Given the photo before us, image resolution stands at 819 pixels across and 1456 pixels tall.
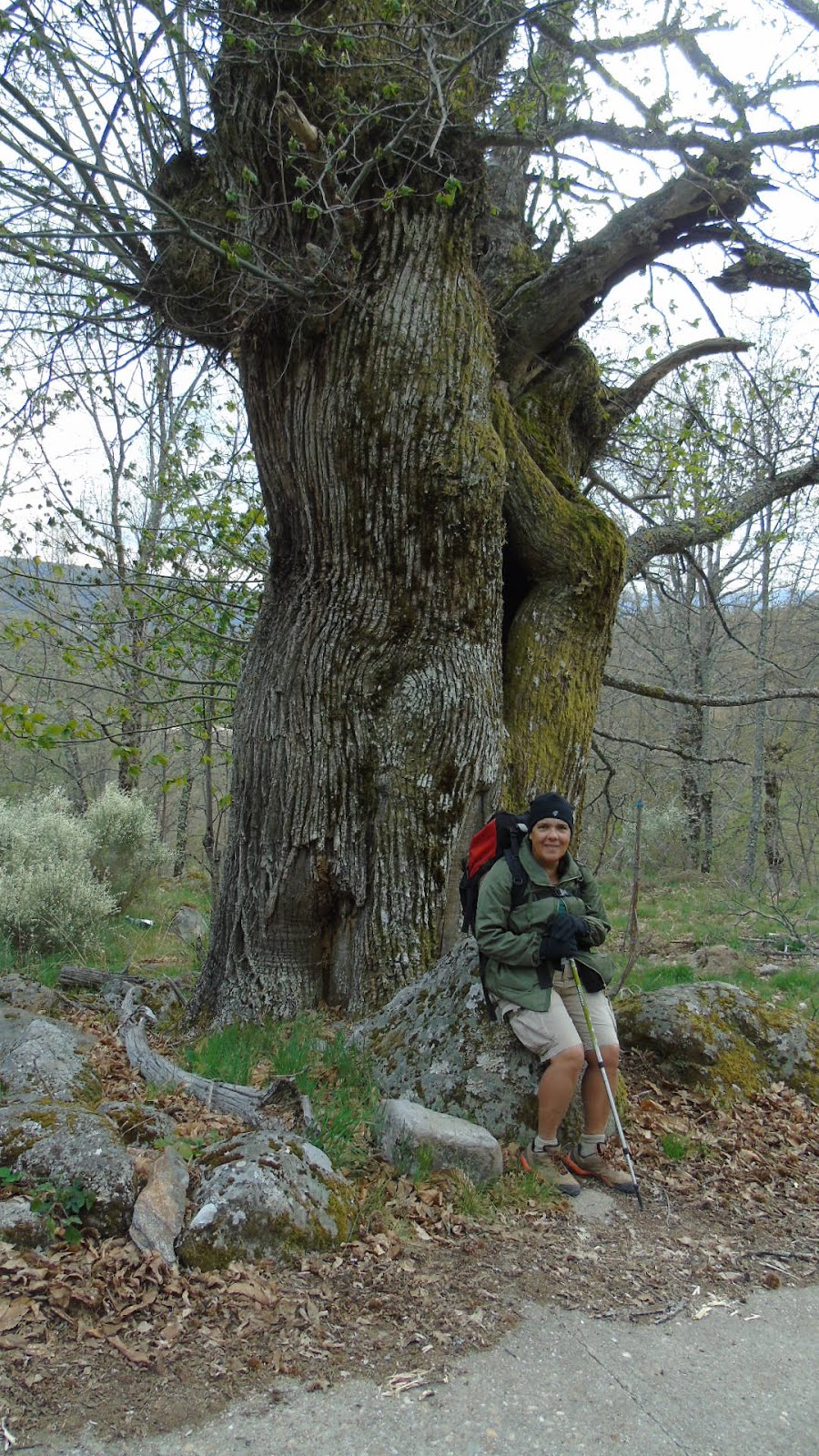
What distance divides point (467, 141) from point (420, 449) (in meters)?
2.24

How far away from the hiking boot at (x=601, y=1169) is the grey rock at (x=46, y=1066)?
7.62 feet

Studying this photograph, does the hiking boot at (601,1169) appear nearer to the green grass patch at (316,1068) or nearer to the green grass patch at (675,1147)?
the green grass patch at (675,1147)

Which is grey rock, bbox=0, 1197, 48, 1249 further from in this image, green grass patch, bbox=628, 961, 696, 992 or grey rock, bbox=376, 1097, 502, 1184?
green grass patch, bbox=628, 961, 696, 992

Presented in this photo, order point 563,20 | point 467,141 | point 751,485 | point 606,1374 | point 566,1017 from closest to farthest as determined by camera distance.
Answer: point 606,1374
point 566,1017
point 467,141
point 563,20
point 751,485

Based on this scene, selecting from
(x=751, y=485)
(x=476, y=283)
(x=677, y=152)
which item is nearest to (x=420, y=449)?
(x=476, y=283)

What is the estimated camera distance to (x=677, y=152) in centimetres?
619

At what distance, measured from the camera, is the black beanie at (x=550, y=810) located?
4711 millimetres

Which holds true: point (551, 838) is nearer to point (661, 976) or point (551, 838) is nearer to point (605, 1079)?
point (605, 1079)

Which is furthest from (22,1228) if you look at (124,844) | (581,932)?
(124,844)

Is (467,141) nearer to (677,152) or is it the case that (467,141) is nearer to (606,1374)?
(677,152)

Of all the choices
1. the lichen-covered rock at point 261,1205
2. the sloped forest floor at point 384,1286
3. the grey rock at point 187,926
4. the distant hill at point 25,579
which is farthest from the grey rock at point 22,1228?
the grey rock at point 187,926

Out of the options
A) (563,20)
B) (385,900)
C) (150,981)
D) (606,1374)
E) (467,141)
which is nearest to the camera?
(606,1374)

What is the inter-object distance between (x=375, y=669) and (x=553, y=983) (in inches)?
92.6

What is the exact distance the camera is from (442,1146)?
406 cm
